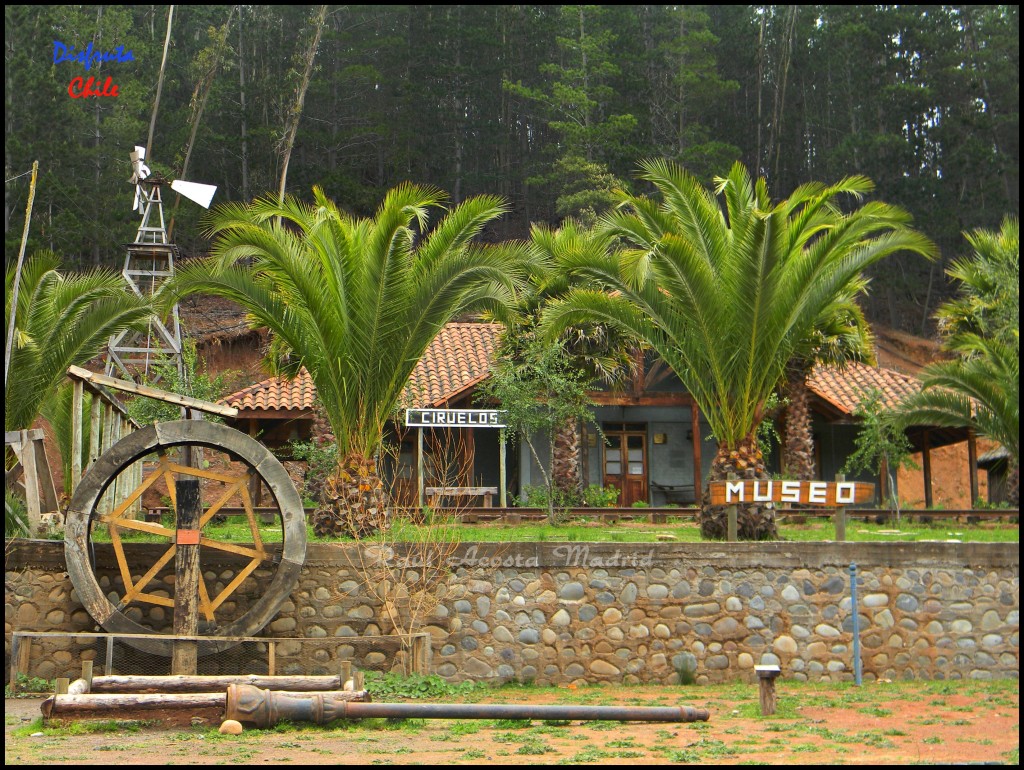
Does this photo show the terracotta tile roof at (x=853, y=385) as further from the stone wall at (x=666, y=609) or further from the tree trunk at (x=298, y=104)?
the tree trunk at (x=298, y=104)

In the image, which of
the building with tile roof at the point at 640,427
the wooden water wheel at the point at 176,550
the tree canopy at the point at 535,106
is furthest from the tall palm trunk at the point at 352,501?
the tree canopy at the point at 535,106

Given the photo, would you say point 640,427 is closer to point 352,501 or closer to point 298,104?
point 352,501

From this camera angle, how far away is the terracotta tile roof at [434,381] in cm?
2559

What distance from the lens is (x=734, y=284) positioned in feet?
49.3

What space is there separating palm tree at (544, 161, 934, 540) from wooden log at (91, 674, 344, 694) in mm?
6397

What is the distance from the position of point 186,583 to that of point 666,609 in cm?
560

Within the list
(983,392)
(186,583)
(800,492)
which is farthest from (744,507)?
(186,583)

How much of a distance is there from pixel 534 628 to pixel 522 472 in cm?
1383

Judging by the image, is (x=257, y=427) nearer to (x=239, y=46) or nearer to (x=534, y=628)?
(x=534, y=628)

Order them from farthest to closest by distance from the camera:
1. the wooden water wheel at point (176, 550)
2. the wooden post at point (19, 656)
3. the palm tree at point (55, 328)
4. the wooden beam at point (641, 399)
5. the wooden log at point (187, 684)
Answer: the wooden beam at point (641, 399) < the palm tree at point (55, 328) < the wooden water wheel at point (176, 550) < the wooden post at point (19, 656) < the wooden log at point (187, 684)

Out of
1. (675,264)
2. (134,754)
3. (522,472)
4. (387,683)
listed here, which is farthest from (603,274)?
(522,472)

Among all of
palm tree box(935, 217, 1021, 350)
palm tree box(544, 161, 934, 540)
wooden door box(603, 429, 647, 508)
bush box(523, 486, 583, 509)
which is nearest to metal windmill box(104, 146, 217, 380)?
bush box(523, 486, 583, 509)

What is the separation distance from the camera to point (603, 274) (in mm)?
15508

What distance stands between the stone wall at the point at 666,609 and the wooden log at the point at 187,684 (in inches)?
77.0
